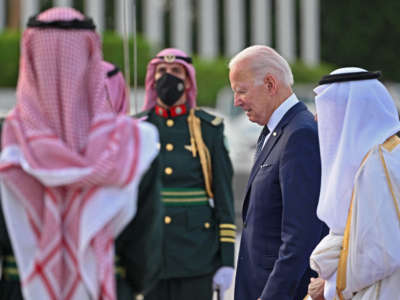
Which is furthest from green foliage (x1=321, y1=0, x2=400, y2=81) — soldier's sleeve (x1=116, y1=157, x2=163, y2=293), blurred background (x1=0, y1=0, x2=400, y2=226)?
soldier's sleeve (x1=116, y1=157, x2=163, y2=293)

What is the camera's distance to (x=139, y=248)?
2777mm

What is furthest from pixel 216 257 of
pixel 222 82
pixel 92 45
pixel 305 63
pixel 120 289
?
pixel 305 63

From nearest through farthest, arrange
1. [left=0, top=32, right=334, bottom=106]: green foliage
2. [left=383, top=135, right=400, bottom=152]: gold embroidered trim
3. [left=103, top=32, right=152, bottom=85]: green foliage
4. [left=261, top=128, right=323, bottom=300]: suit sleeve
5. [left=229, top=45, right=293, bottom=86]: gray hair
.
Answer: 1. [left=383, top=135, right=400, bottom=152]: gold embroidered trim
2. [left=261, top=128, right=323, bottom=300]: suit sleeve
3. [left=229, top=45, right=293, bottom=86]: gray hair
4. [left=0, top=32, right=334, bottom=106]: green foliage
5. [left=103, top=32, right=152, bottom=85]: green foliage

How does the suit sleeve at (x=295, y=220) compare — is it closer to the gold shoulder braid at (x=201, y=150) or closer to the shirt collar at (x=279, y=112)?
the shirt collar at (x=279, y=112)

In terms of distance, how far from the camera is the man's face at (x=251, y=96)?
3955 mm

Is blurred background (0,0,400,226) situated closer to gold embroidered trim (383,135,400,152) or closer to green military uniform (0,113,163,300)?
gold embroidered trim (383,135,400,152)

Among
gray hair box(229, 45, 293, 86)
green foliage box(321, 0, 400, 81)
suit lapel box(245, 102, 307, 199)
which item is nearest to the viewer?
suit lapel box(245, 102, 307, 199)

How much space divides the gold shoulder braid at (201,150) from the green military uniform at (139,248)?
5.70 ft

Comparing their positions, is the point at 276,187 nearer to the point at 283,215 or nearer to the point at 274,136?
the point at 283,215

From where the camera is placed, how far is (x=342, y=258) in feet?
10.4

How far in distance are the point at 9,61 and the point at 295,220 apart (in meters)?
20.2

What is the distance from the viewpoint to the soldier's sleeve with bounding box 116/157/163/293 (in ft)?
9.11

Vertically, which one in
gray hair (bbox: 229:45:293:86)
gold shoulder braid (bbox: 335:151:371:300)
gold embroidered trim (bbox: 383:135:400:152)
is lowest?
gold shoulder braid (bbox: 335:151:371:300)

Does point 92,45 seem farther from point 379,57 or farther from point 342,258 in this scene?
point 379,57
